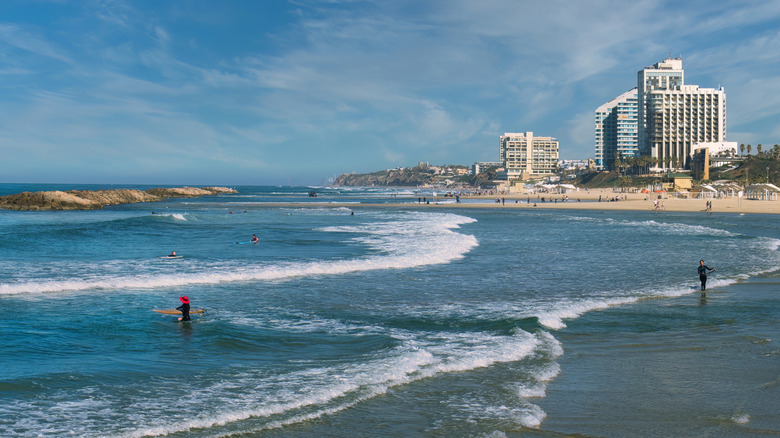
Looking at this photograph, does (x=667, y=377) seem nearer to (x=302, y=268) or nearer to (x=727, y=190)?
(x=302, y=268)

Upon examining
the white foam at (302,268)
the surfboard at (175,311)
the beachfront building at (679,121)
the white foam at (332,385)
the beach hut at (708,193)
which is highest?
the beachfront building at (679,121)

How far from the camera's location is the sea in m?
8.07

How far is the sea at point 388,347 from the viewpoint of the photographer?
807 centimetres

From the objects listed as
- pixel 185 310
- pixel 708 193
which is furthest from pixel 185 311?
pixel 708 193

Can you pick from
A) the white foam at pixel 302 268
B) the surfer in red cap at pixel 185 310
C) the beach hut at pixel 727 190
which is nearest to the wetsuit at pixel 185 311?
the surfer in red cap at pixel 185 310

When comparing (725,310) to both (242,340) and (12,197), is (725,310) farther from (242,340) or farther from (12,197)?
(12,197)

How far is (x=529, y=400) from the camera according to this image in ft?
28.7

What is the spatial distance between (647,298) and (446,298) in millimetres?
5995

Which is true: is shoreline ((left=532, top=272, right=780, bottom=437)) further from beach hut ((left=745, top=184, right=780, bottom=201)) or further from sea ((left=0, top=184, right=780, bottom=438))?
beach hut ((left=745, top=184, right=780, bottom=201))

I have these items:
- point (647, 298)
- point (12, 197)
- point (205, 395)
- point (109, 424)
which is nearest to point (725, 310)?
point (647, 298)

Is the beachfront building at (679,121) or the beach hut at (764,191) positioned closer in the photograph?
the beach hut at (764,191)

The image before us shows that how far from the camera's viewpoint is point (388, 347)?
38.8 ft

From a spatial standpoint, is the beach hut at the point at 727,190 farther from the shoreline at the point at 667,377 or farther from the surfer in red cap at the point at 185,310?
the surfer in red cap at the point at 185,310

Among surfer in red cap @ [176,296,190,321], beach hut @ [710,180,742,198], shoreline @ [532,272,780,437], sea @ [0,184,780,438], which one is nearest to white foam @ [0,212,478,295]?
sea @ [0,184,780,438]
